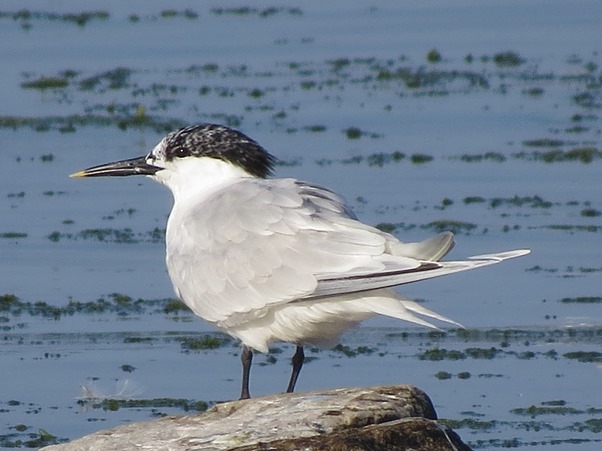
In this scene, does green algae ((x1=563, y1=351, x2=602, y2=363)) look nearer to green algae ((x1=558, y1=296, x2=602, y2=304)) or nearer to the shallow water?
the shallow water

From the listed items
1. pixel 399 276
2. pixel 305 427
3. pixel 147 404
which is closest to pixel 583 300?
pixel 147 404

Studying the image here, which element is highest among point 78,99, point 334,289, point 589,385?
point 78,99

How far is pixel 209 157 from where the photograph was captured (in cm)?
904

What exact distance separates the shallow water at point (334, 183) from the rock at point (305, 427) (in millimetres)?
1748

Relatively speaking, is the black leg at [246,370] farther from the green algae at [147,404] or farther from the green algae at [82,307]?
the green algae at [82,307]

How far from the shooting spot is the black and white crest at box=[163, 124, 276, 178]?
902cm

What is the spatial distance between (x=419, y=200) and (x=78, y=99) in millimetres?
4884

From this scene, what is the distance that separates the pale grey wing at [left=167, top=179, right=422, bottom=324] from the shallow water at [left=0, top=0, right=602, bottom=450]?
5.22 ft

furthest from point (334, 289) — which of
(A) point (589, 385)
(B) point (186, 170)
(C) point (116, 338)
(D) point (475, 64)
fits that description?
(D) point (475, 64)

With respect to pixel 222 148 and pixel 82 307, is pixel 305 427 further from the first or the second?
pixel 82 307

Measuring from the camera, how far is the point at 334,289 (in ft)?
25.8

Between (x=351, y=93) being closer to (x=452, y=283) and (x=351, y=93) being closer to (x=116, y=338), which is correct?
(x=452, y=283)

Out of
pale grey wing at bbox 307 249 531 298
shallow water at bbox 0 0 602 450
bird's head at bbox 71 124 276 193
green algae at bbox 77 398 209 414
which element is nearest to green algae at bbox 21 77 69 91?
shallow water at bbox 0 0 602 450

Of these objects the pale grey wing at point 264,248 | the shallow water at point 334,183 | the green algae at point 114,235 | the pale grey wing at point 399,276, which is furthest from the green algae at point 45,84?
the pale grey wing at point 399,276
